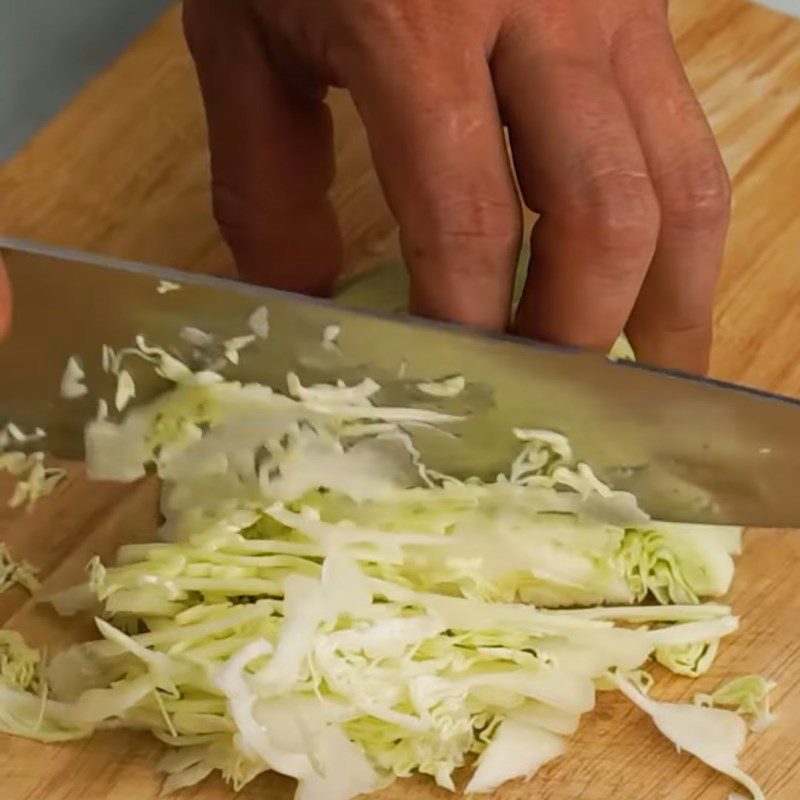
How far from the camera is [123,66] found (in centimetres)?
190

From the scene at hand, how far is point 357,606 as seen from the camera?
53.0 inches

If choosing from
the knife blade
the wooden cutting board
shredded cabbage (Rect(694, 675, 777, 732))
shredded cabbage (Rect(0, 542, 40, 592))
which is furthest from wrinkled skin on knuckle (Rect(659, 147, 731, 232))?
shredded cabbage (Rect(0, 542, 40, 592))

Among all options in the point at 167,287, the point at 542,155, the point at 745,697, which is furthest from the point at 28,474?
the point at 745,697

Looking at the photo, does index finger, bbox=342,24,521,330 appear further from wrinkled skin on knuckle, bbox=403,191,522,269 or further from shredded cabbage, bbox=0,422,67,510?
shredded cabbage, bbox=0,422,67,510

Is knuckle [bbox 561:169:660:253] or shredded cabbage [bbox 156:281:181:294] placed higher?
knuckle [bbox 561:169:660:253]

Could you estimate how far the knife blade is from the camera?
125cm

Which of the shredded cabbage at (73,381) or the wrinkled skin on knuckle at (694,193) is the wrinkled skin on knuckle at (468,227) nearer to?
the wrinkled skin on knuckle at (694,193)

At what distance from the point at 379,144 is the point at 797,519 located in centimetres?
54

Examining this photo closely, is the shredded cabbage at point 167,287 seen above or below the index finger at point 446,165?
below

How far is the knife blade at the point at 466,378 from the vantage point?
4.10 ft

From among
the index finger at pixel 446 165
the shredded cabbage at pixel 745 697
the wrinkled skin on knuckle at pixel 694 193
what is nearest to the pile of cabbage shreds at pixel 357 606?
the shredded cabbage at pixel 745 697

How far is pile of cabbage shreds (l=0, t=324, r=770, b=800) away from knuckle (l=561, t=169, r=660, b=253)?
19cm

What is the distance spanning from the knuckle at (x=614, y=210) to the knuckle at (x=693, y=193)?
0.26 feet

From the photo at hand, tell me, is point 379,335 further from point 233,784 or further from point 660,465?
point 233,784
